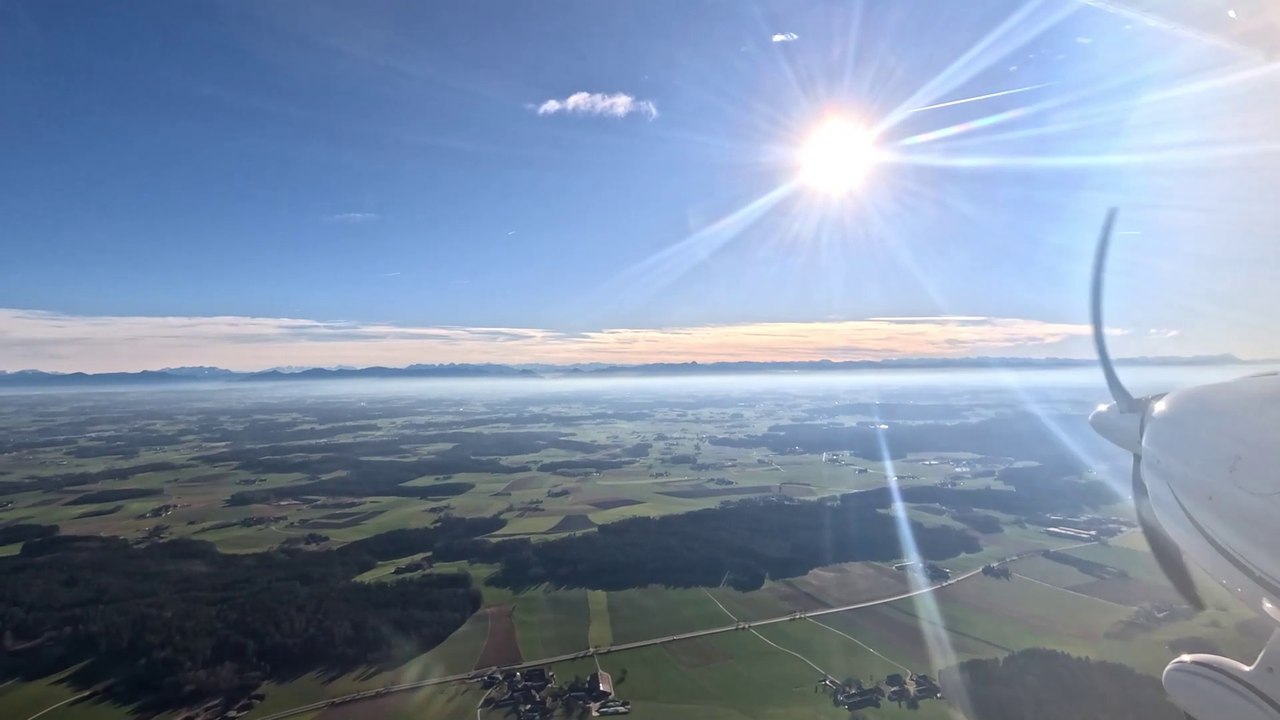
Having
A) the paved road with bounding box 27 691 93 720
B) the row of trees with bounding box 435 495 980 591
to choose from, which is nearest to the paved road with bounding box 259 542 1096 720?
the row of trees with bounding box 435 495 980 591

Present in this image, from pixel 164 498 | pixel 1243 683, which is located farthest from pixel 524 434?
pixel 1243 683

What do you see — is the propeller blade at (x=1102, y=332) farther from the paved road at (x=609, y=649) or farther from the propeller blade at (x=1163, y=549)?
the paved road at (x=609, y=649)

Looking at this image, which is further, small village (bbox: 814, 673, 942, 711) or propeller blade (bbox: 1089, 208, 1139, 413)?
small village (bbox: 814, 673, 942, 711)

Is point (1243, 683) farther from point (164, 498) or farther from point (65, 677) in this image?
point (164, 498)

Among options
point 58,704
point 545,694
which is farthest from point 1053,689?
point 58,704

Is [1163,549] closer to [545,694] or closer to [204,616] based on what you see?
[545,694]

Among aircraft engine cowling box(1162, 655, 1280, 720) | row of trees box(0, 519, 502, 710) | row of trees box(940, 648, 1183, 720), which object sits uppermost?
aircraft engine cowling box(1162, 655, 1280, 720)

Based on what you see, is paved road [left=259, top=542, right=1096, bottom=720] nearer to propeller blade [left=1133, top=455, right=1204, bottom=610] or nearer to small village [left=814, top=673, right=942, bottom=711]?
small village [left=814, top=673, right=942, bottom=711]
